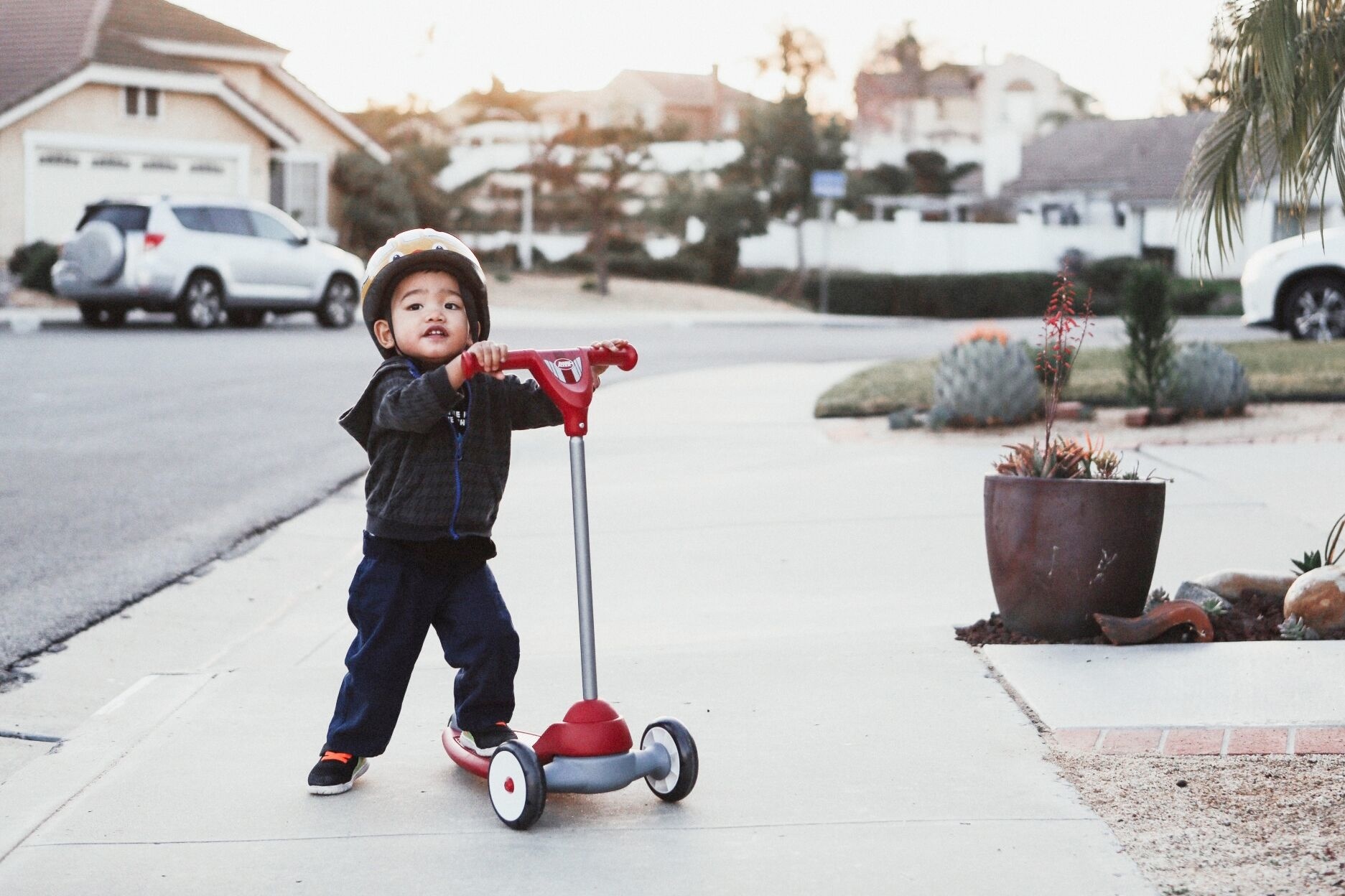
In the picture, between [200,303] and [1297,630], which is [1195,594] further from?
[200,303]

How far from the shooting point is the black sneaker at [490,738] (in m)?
4.27

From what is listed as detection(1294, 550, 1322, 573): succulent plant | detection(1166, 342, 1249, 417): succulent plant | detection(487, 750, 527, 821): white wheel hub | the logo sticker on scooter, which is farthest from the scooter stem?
detection(1166, 342, 1249, 417): succulent plant

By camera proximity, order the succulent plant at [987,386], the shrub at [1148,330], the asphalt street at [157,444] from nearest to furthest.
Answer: the asphalt street at [157,444]
the shrub at [1148,330]
the succulent plant at [987,386]

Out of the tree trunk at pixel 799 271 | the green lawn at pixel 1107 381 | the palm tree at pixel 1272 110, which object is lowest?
the green lawn at pixel 1107 381

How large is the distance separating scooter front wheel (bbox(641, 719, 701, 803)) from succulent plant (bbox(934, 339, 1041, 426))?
7.67m

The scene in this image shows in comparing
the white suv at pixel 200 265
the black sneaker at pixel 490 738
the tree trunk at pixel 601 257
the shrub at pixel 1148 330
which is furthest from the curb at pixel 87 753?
the tree trunk at pixel 601 257

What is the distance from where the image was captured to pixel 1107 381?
13305 millimetres

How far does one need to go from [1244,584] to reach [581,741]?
118 inches

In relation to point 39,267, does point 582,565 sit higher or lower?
lower

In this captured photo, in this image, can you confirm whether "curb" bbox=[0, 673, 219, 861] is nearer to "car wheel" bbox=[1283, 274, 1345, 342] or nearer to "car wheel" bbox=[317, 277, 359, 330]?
"car wheel" bbox=[1283, 274, 1345, 342]

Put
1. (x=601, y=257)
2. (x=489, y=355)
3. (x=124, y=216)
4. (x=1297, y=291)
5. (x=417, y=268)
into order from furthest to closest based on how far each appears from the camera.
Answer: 1. (x=601, y=257)
2. (x=124, y=216)
3. (x=1297, y=291)
4. (x=417, y=268)
5. (x=489, y=355)

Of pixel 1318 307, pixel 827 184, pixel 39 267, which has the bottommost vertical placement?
pixel 1318 307

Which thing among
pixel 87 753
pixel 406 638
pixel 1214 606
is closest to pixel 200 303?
pixel 87 753

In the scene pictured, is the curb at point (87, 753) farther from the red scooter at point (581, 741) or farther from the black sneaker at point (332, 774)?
the red scooter at point (581, 741)
